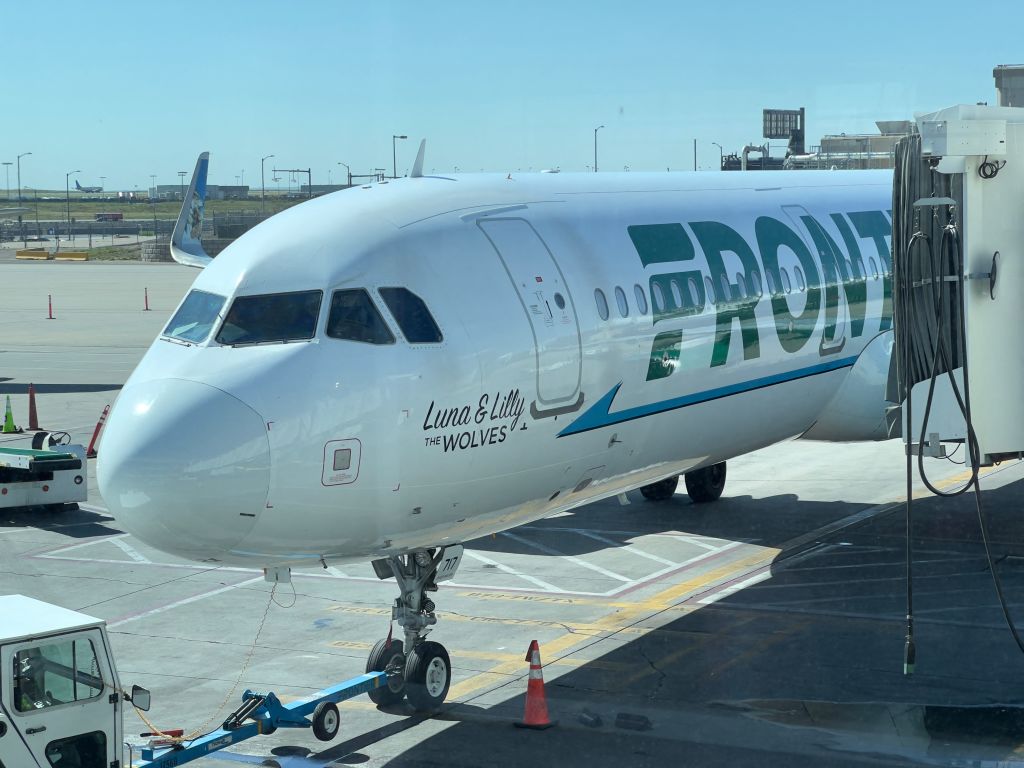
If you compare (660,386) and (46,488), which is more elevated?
(660,386)

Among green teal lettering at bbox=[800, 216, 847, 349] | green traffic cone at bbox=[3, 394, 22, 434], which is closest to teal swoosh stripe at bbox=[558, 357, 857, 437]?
green teal lettering at bbox=[800, 216, 847, 349]

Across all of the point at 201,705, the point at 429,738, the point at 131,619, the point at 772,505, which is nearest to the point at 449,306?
the point at 429,738

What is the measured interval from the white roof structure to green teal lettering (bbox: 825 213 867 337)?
11482mm

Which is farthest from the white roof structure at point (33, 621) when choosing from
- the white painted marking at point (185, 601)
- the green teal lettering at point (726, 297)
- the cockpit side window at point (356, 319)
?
the green teal lettering at point (726, 297)

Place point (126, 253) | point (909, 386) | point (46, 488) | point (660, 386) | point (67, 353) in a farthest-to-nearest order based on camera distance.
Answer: point (126, 253), point (67, 353), point (46, 488), point (660, 386), point (909, 386)

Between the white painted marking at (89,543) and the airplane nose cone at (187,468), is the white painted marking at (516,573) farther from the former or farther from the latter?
the airplane nose cone at (187,468)

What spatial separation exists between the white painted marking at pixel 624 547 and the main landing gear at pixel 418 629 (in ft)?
22.9

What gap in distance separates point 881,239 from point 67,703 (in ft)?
45.7

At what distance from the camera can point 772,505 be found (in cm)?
2434

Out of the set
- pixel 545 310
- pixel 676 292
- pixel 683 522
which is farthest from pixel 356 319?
pixel 683 522

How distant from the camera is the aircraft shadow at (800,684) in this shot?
12.9m

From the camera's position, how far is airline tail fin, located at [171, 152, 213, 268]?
148 ft

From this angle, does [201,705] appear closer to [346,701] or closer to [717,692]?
[346,701]

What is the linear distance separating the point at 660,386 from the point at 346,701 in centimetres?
469
